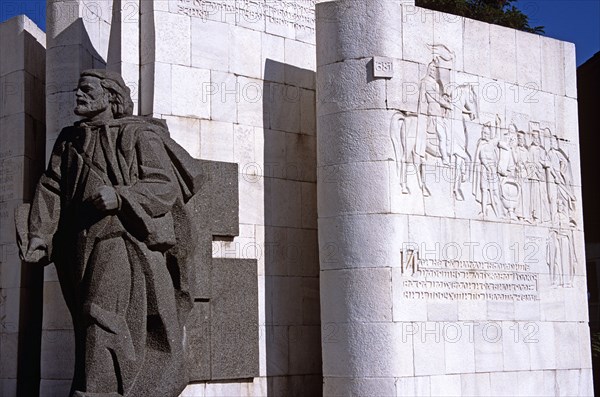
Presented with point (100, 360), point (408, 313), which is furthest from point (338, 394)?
point (100, 360)

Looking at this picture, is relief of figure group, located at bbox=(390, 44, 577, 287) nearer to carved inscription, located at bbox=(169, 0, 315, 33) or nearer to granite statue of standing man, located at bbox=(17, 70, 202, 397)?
carved inscription, located at bbox=(169, 0, 315, 33)

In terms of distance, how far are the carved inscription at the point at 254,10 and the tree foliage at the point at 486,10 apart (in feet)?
31.7

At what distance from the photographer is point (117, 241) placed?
7992mm

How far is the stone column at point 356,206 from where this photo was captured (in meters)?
9.88

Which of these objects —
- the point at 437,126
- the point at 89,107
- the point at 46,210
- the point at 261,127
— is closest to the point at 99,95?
the point at 89,107

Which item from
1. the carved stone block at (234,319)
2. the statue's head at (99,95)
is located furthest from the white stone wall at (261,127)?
the statue's head at (99,95)

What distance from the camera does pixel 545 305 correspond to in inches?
455

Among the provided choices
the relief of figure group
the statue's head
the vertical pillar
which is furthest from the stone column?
the statue's head

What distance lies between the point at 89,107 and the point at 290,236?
3149 mm

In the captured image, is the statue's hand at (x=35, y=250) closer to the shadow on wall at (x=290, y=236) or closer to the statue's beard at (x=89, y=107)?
the statue's beard at (x=89, y=107)

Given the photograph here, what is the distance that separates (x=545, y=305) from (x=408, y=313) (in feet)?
→ 7.34

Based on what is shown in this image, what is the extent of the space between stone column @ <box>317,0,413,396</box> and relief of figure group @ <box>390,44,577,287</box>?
369mm

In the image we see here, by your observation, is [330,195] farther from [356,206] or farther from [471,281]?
[471,281]

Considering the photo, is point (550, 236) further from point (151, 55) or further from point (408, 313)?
point (151, 55)
